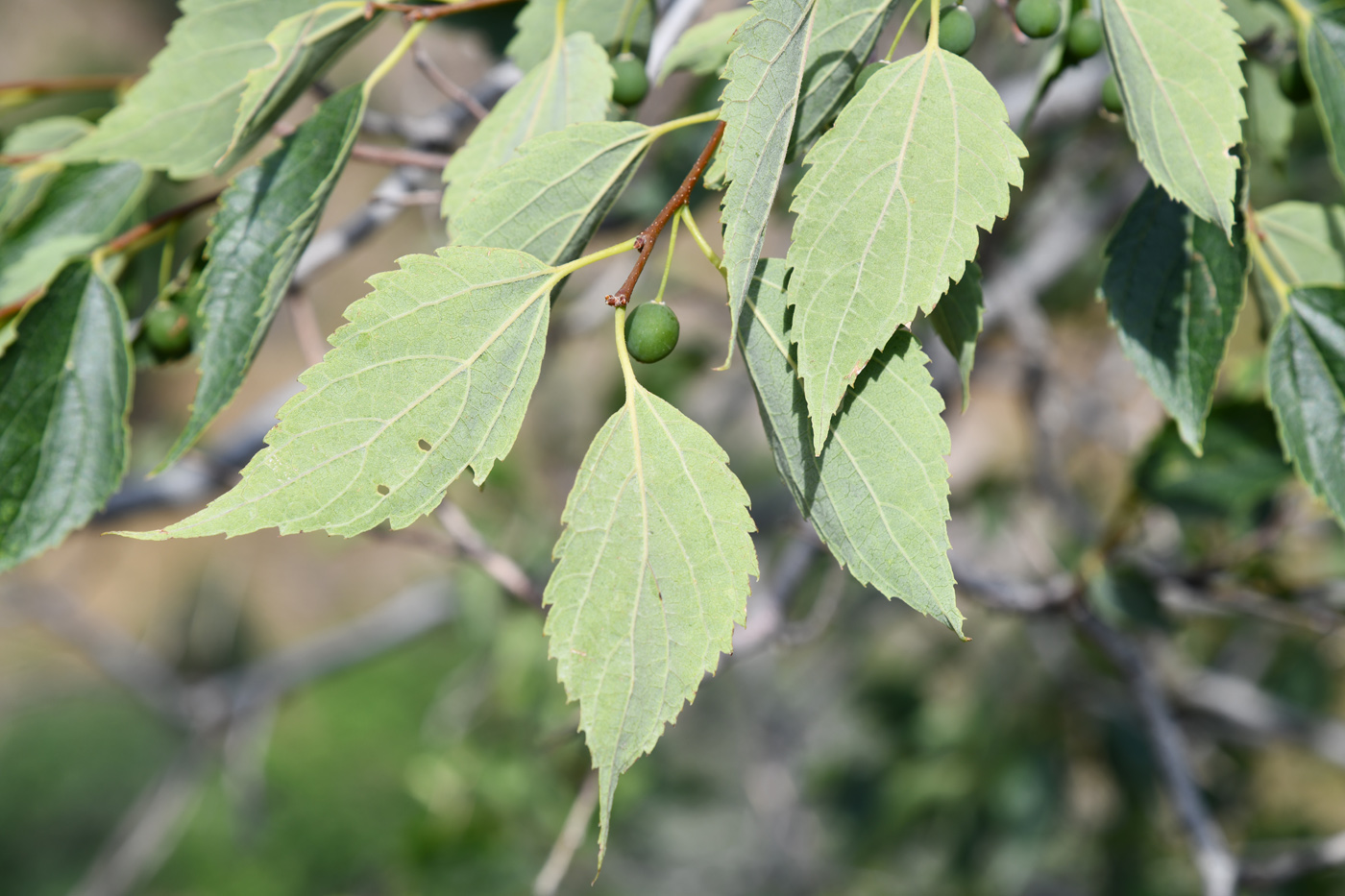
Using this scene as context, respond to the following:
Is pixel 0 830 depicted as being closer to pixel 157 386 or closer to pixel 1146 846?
pixel 157 386

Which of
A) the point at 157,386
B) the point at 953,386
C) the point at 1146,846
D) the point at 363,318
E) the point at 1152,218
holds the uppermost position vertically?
the point at 363,318

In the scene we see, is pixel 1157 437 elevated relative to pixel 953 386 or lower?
elevated

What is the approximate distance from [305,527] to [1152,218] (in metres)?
0.80

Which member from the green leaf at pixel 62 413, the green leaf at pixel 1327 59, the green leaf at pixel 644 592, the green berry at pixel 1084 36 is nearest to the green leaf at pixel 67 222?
the green leaf at pixel 62 413

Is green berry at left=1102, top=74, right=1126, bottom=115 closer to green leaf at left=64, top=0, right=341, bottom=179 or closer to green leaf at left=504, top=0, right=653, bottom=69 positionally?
green leaf at left=504, top=0, right=653, bottom=69

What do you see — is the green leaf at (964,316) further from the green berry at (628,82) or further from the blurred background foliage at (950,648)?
the blurred background foliage at (950,648)

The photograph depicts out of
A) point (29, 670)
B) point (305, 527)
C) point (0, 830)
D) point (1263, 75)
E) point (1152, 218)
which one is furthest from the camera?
point (29, 670)

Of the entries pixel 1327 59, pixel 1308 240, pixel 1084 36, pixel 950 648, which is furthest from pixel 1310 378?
pixel 950 648

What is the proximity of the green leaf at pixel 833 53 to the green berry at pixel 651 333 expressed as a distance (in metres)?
0.16

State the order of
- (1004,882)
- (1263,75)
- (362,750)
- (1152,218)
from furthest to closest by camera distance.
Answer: (362,750), (1004,882), (1263,75), (1152,218)

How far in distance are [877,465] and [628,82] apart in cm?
47

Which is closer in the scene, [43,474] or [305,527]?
[305,527]

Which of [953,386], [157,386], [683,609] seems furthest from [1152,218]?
[157,386]

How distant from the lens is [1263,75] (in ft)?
3.50
